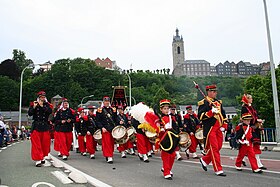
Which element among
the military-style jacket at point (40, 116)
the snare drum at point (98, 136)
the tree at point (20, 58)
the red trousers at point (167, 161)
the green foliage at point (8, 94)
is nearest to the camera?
the red trousers at point (167, 161)

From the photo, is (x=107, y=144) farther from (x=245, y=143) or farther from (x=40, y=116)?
(x=245, y=143)

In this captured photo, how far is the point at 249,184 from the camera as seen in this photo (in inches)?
251

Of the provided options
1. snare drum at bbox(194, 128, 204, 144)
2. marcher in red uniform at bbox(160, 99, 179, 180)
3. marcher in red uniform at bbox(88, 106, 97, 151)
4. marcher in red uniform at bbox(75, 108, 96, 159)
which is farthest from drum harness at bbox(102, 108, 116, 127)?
marcher in red uniform at bbox(160, 99, 179, 180)

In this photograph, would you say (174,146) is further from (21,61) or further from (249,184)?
(21,61)

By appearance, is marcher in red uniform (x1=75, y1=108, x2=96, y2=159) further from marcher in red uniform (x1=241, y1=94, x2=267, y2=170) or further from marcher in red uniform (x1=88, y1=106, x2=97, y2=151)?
marcher in red uniform (x1=241, y1=94, x2=267, y2=170)

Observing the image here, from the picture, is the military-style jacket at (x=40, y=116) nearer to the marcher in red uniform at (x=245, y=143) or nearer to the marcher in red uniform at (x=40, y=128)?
the marcher in red uniform at (x=40, y=128)

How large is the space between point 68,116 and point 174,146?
18.5 ft

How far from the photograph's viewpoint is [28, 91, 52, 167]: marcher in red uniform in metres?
9.57

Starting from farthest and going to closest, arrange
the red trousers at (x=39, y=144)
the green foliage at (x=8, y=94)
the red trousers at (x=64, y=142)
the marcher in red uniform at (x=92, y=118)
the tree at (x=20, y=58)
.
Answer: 1. the tree at (x=20, y=58)
2. the green foliage at (x=8, y=94)
3. the marcher in red uniform at (x=92, y=118)
4. the red trousers at (x=64, y=142)
5. the red trousers at (x=39, y=144)

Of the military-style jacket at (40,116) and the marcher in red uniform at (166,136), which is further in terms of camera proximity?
the military-style jacket at (40,116)

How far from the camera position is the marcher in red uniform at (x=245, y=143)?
7.89 meters

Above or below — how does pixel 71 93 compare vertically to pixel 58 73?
below

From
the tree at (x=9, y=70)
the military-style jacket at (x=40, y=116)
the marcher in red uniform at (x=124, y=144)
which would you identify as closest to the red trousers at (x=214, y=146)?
the military-style jacket at (x=40, y=116)

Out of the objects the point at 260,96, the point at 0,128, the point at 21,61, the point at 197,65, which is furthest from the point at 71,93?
the point at 197,65
